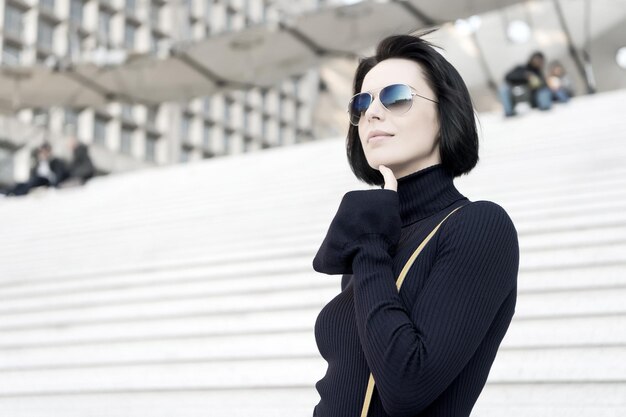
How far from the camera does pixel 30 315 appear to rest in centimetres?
522

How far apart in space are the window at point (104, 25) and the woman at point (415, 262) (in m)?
34.2

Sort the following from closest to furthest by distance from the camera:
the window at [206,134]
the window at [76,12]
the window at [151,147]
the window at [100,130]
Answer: the window at [76,12], the window at [100,130], the window at [151,147], the window at [206,134]

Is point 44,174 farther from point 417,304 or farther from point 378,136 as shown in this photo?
point 417,304

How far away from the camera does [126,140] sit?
37.1 m

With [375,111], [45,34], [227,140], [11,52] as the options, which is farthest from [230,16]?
[375,111]

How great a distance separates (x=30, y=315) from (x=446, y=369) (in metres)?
4.54

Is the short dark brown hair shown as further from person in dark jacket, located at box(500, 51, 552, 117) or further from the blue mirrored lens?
person in dark jacket, located at box(500, 51, 552, 117)

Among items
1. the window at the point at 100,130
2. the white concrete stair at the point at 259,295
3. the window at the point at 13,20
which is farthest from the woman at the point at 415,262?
the window at the point at 100,130

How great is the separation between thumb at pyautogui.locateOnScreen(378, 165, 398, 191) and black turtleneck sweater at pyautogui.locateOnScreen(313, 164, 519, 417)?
0.06 meters

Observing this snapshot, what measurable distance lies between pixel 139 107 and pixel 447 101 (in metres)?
→ 37.3

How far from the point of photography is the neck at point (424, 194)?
58.0 inches

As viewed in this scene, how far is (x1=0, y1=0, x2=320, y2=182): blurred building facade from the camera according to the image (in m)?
29.3

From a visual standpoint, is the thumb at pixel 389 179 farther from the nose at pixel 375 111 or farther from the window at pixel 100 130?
the window at pixel 100 130

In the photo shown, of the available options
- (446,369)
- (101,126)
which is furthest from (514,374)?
(101,126)
